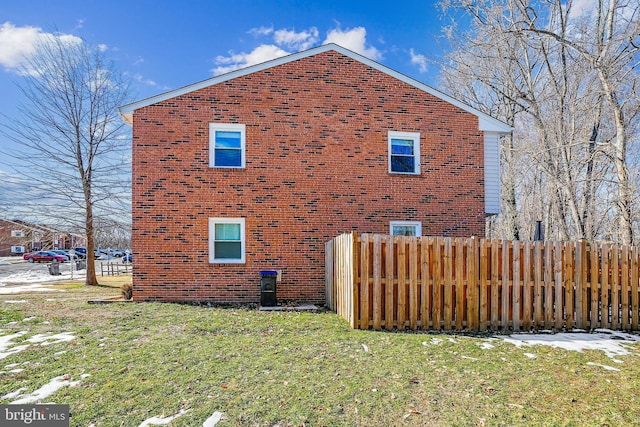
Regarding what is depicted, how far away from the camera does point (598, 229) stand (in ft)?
50.9

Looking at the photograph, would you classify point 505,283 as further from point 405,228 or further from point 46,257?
point 46,257

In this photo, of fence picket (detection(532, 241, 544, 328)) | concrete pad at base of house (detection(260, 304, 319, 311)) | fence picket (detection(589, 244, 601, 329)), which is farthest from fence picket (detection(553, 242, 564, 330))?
concrete pad at base of house (detection(260, 304, 319, 311))

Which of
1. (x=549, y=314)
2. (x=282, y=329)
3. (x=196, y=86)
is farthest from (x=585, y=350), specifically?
(x=196, y=86)

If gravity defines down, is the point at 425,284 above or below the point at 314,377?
above

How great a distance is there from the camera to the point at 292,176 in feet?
34.7

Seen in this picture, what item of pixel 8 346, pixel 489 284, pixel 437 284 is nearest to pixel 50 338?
pixel 8 346

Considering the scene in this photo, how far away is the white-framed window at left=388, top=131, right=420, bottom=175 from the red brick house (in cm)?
3

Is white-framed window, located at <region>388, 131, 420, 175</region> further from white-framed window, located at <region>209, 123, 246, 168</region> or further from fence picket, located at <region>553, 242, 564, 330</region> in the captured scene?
fence picket, located at <region>553, 242, 564, 330</region>

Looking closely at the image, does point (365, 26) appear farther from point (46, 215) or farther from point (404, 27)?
point (46, 215)

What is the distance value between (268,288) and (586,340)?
675 centimetres

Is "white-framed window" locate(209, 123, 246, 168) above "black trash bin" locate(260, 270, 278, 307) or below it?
above

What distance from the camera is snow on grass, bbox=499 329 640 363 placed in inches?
236

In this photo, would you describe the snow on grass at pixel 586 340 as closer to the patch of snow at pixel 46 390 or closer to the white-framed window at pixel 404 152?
the white-framed window at pixel 404 152

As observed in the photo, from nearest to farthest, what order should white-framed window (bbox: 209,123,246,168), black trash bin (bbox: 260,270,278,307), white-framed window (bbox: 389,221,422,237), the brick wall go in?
black trash bin (bbox: 260,270,278,307), the brick wall, white-framed window (bbox: 209,123,246,168), white-framed window (bbox: 389,221,422,237)
